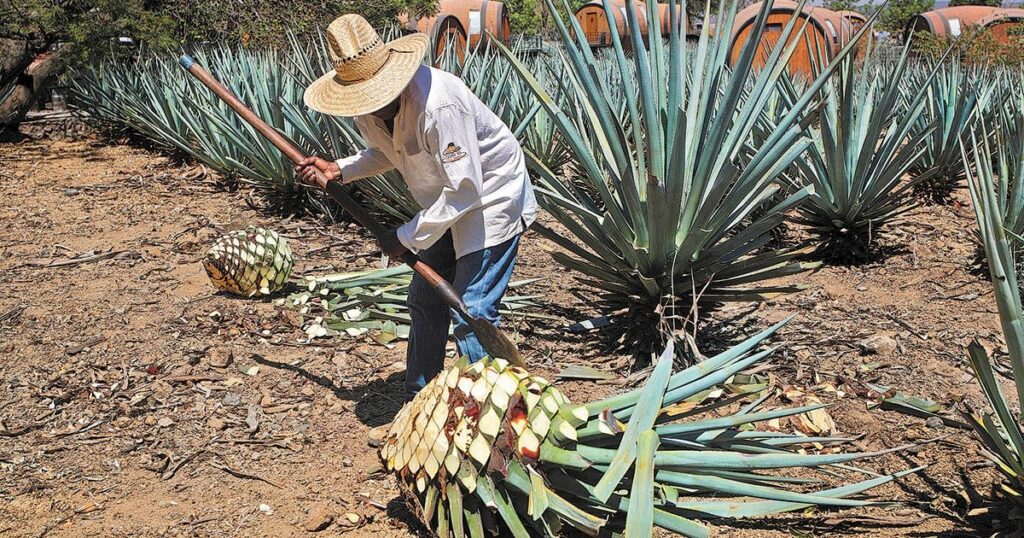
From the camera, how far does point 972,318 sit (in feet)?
13.4

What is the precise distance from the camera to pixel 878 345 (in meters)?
3.61

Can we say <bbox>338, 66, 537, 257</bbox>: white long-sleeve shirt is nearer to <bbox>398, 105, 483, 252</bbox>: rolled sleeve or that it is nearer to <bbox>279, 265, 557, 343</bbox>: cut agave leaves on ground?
<bbox>398, 105, 483, 252</bbox>: rolled sleeve

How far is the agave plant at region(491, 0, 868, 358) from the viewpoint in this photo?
9.98 feet

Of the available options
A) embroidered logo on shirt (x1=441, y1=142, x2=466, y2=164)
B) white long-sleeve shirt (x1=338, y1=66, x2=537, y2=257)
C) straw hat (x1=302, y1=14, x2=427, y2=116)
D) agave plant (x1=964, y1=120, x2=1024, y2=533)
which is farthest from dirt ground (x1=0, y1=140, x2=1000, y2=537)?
straw hat (x1=302, y1=14, x2=427, y2=116)

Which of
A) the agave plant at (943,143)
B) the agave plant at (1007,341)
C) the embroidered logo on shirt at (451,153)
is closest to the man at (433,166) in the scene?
the embroidered logo on shirt at (451,153)

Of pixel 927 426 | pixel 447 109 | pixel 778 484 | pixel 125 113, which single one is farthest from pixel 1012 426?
pixel 125 113

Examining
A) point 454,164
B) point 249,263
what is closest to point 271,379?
point 249,263

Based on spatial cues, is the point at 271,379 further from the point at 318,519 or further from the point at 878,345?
the point at 878,345

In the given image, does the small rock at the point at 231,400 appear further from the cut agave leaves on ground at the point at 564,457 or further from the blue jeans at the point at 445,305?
the cut agave leaves on ground at the point at 564,457

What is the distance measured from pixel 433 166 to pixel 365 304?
55.5 inches

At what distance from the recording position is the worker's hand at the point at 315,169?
2990 mm

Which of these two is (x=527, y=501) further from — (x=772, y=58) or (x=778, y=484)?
(x=772, y=58)

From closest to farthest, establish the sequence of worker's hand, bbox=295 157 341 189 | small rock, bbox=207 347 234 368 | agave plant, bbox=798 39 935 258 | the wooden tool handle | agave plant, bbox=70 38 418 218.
Answer: the wooden tool handle
worker's hand, bbox=295 157 341 189
small rock, bbox=207 347 234 368
agave plant, bbox=798 39 935 258
agave plant, bbox=70 38 418 218

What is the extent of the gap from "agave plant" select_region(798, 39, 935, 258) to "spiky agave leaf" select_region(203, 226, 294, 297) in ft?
8.31
